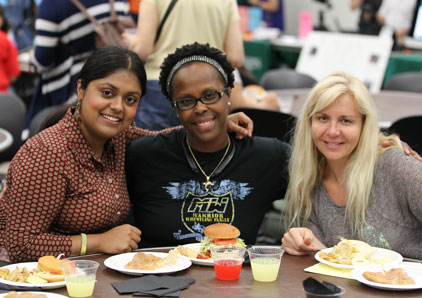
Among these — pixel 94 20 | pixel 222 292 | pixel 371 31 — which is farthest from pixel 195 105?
pixel 371 31

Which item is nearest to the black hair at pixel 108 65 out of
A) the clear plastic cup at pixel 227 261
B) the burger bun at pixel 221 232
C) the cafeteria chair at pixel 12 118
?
the burger bun at pixel 221 232

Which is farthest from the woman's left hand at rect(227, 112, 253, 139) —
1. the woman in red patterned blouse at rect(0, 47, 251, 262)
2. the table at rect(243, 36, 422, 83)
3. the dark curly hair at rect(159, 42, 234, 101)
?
the table at rect(243, 36, 422, 83)

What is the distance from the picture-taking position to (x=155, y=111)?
12.5ft

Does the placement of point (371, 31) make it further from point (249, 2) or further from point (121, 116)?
point (121, 116)

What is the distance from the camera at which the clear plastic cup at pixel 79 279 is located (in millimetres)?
1873

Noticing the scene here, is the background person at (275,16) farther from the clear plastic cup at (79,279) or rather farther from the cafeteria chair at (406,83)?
the clear plastic cup at (79,279)

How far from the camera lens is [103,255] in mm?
2342

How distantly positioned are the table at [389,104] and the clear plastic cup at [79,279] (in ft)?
9.65

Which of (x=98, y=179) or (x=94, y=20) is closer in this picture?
(x=98, y=179)

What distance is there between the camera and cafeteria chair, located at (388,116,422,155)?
12.6ft

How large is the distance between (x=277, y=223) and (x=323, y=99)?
168 centimetres

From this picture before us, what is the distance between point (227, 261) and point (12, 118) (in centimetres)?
266

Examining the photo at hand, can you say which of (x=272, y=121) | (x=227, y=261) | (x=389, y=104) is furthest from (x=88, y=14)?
(x=389, y=104)

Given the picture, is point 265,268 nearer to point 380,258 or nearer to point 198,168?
point 380,258
